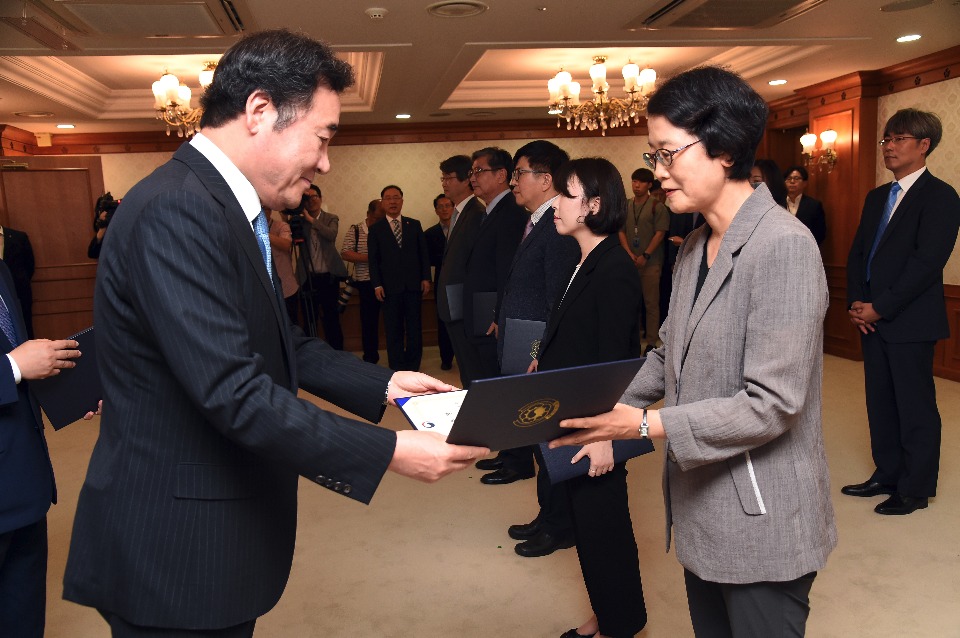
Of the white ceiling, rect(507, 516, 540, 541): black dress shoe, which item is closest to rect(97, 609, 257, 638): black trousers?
rect(507, 516, 540, 541): black dress shoe

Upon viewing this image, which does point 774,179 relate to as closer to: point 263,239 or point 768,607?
point 768,607

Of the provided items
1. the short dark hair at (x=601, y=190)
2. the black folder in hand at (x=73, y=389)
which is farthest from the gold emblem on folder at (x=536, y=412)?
the short dark hair at (x=601, y=190)

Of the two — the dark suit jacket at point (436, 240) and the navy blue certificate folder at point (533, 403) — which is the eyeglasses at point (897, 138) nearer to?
the navy blue certificate folder at point (533, 403)

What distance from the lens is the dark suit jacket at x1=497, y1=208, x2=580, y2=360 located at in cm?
323

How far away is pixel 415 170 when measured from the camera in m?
10.0

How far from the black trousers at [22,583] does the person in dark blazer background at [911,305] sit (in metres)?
3.48

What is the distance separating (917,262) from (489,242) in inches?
→ 84.0

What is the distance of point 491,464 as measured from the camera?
446 cm

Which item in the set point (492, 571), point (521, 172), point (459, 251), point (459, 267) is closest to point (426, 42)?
point (459, 251)

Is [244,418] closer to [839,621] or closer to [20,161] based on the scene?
[839,621]

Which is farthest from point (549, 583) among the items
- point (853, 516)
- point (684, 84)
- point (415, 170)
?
point (415, 170)

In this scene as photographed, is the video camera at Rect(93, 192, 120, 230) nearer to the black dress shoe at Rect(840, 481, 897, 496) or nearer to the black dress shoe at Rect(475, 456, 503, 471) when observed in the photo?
the black dress shoe at Rect(475, 456, 503, 471)

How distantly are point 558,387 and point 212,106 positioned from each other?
2.51ft

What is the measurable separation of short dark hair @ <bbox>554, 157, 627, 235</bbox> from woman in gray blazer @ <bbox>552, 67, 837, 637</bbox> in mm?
1077
